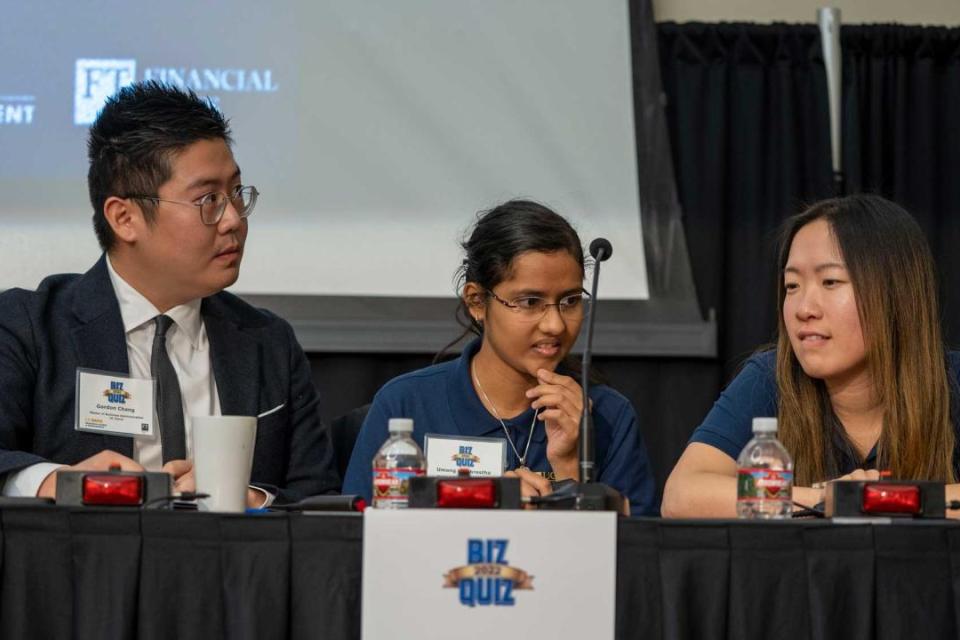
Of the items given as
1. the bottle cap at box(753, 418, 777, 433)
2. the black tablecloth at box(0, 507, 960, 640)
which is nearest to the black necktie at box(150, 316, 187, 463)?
the black tablecloth at box(0, 507, 960, 640)

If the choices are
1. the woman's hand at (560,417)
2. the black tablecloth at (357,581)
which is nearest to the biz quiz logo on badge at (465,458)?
the woman's hand at (560,417)

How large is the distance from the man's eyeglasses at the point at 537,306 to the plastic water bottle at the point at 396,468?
2.33ft

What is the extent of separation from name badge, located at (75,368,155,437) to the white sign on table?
0.93 m

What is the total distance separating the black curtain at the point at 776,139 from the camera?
3986 mm

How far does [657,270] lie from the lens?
3.80m

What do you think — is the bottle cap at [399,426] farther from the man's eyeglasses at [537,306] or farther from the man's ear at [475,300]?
the man's ear at [475,300]

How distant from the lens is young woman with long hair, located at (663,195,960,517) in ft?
6.75

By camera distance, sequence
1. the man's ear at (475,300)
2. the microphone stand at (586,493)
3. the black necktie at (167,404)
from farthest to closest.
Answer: the man's ear at (475,300), the black necktie at (167,404), the microphone stand at (586,493)

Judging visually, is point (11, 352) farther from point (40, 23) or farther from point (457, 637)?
point (40, 23)

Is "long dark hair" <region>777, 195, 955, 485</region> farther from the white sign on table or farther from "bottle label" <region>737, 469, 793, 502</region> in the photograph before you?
A: the white sign on table

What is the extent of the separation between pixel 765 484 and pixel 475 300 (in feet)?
3.28

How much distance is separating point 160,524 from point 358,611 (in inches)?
9.5

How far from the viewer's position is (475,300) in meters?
2.49

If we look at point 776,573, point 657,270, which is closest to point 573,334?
A: point 776,573
